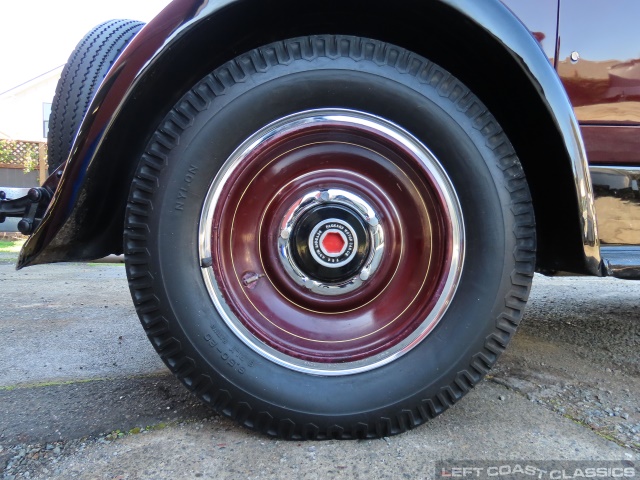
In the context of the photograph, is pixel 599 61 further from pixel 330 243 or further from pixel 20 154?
pixel 20 154

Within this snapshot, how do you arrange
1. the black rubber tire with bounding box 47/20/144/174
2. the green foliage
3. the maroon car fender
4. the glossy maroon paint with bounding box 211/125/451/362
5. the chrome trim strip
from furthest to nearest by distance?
the green foliage
the black rubber tire with bounding box 47/20/144/174
the chrome trim strip
the glossy maroon paint with bounding box 211/125/451/362
the maroon car fender

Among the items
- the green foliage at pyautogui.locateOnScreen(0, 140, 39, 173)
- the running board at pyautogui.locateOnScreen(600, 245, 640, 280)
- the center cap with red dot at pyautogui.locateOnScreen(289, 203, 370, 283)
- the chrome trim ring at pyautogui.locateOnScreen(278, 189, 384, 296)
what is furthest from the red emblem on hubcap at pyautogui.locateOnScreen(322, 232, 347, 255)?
the green foliage at pyautogui.locateOnScreen(0, 140, 39, 173)

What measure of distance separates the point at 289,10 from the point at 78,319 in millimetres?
2260

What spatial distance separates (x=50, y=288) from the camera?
3.84m

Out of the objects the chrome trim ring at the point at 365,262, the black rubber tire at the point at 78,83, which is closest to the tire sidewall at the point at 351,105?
the chrome trim ring at the point at 365,262

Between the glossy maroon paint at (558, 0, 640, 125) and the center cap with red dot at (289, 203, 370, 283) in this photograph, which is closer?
the center cap with red dot at (289, 203, 370, 283)

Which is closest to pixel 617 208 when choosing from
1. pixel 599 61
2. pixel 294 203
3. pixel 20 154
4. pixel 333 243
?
pixel 599 61

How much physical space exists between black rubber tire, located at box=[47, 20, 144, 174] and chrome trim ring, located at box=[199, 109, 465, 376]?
0.89m

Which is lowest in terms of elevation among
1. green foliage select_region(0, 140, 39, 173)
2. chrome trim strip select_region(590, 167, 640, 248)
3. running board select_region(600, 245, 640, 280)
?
running board select_region(600, 245, 640, 280)

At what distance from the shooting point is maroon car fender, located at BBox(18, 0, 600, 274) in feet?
4.45

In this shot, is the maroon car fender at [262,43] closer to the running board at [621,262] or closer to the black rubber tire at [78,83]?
the running board at [621,262]

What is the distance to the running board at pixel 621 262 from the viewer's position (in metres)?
1.55

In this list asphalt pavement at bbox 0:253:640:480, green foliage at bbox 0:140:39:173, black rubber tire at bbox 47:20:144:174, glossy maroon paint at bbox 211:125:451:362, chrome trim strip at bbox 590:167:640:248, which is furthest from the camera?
green foliage at bbox 0:140:39:173

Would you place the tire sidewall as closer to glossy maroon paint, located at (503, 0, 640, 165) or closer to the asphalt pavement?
the asphalt pavement
